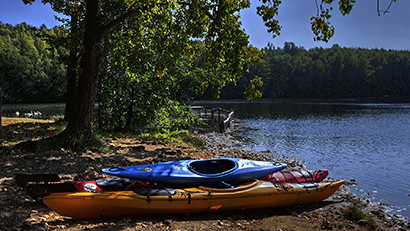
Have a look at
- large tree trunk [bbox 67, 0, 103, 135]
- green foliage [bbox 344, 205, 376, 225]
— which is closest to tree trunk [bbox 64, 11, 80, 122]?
large tree trunk [bbox 67, 0, 103, 135]

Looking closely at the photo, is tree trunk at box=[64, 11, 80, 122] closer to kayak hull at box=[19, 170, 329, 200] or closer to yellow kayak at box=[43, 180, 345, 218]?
kayak hull at box=[19, 170, 329, 200]

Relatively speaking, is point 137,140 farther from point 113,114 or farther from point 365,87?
point 365,87

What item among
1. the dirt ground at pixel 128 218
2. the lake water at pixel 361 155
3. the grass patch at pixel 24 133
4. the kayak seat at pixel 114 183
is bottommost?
the lake water at pixel 361 155

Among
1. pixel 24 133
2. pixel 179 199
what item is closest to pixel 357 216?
pixel 179 199

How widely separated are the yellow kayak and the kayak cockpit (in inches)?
34.2

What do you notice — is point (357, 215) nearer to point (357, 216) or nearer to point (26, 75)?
point (357, 216)

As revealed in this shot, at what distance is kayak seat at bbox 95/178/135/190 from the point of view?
4.90m

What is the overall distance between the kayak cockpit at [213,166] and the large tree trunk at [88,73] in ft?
11.9

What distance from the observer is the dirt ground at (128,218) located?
4117 mm

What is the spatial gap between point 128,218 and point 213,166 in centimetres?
249

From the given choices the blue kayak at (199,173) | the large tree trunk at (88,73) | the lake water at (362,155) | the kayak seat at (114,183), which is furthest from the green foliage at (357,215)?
the large tree trunk at (88,73)

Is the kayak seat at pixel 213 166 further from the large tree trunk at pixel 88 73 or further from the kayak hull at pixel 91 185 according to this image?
the large tree trunk at pixel 88 73

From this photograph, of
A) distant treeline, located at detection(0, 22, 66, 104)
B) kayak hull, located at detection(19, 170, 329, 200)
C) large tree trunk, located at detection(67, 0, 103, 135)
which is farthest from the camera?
distant treeline, located at detection(0, 22, 66, 104)

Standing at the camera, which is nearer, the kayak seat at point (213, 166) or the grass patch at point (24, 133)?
the kayak seat at point (213, 166)
